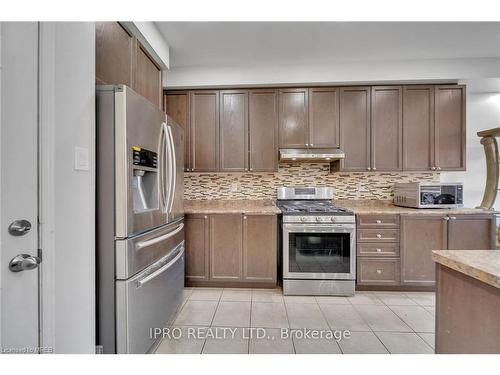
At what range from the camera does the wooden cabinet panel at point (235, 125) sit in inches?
117

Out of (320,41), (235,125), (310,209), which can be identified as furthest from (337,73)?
(310,209)

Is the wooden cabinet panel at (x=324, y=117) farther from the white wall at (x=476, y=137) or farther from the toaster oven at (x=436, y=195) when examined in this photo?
the white wall at (x=476, y=137)

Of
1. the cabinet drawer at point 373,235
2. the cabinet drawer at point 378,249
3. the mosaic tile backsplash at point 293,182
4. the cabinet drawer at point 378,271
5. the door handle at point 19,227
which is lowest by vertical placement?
the cabinet drawer at point 378,271

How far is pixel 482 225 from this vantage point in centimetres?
251

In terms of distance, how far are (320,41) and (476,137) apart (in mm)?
2628

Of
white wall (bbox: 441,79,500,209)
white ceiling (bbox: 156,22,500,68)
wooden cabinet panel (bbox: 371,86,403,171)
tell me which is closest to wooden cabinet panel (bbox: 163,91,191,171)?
white ceiling (bbox: 156,22,500,68)

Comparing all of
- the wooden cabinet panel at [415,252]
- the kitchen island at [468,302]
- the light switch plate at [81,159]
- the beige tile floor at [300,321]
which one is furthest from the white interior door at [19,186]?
the wooden cabinet panel at [415,252]

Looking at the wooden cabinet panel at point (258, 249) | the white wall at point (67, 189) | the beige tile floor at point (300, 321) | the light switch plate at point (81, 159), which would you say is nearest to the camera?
the white wall at point (67, 189)

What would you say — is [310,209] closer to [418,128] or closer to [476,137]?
[418,128]

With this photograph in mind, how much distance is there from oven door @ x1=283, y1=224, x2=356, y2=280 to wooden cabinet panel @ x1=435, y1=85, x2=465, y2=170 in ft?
5.03

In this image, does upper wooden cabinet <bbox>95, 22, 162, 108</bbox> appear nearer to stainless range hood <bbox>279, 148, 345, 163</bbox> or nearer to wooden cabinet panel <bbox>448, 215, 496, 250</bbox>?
stainless range hood <bbox>279, 148, 345, 163</bbox>

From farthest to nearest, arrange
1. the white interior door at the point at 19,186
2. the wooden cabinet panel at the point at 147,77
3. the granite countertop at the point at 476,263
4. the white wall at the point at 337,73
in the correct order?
the white wall at the point at 337,73
the wooden cabinet panel at the point at 147,77
the white interior door at the point at 19,186
the granite countertop at the point at 476,263

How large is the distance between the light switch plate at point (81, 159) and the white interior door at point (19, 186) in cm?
19

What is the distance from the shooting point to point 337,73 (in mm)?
2852
